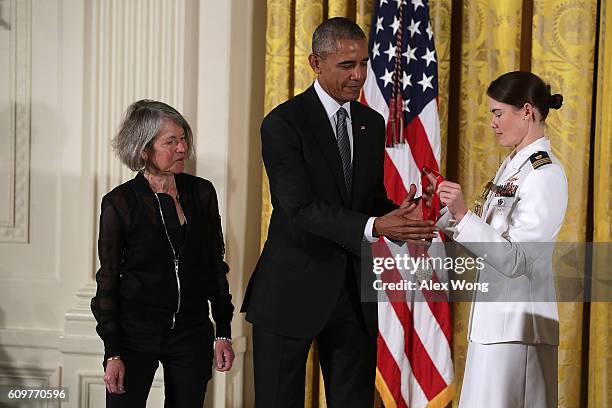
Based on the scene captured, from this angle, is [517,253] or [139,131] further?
[139,131]

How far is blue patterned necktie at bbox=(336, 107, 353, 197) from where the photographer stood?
2730 mm

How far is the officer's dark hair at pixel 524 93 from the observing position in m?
2.79

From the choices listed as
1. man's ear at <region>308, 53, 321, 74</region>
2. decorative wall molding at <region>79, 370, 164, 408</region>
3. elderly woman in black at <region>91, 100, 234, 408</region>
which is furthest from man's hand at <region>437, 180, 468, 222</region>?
decorative wall molding at <region>79, 370, 164, 408</region>

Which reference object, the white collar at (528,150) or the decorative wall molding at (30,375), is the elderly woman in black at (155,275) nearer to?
the white collar at (528,150)

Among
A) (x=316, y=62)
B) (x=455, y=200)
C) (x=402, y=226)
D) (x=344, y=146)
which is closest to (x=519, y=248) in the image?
(x=455, y=200)

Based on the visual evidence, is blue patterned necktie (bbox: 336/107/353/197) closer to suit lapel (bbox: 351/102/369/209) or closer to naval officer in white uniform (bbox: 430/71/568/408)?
suit lapel (bbox: 351/102/369/209)

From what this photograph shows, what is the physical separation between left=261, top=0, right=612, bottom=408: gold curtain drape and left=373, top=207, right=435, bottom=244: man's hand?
1.79 metres

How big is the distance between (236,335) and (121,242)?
63.5 inches

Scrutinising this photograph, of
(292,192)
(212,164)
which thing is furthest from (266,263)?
(212,164)

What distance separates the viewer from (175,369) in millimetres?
2887

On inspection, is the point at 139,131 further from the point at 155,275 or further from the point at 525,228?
the point at 525,228

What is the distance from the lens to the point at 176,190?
301 cm

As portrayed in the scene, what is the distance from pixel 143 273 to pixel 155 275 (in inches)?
1.8

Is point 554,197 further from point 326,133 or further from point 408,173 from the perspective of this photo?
point 408,173
